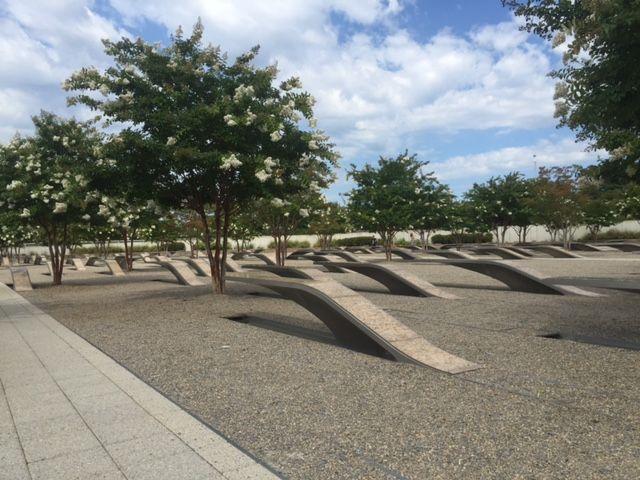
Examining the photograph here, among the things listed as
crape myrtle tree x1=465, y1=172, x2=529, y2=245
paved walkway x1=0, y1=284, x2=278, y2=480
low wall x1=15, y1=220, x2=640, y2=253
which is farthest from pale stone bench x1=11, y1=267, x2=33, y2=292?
low wall x1=15, y1=220, x2=640, y2=253

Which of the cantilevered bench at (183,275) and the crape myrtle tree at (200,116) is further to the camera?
the cantilevered bench at (183,275)

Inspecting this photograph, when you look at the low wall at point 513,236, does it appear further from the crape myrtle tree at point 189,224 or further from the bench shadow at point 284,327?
the bench shadow at point 284,327

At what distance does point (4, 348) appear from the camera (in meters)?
7.37

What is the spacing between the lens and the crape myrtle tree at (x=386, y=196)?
85.6 ft

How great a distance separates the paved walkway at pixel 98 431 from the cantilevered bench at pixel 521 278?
8819mm

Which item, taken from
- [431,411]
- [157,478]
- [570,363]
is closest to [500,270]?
[570,363]

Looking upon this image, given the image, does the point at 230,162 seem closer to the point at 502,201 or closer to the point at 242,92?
the point at 242,92

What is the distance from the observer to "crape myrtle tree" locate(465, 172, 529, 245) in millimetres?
36406

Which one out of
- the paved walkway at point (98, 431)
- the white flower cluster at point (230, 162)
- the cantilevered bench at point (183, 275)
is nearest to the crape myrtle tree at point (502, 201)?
the cantilevered bench at point (183, 275)

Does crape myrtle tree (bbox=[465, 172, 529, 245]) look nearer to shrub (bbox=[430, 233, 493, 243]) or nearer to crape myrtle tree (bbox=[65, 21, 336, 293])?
shrub (bbox=[430, 233, 493, 243])

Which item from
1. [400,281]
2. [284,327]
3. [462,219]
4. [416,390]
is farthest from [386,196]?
[416,390]

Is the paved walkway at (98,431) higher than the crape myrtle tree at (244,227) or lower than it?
lower

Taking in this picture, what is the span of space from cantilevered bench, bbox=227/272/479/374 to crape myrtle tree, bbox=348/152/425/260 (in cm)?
1845

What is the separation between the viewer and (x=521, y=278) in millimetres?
12070
